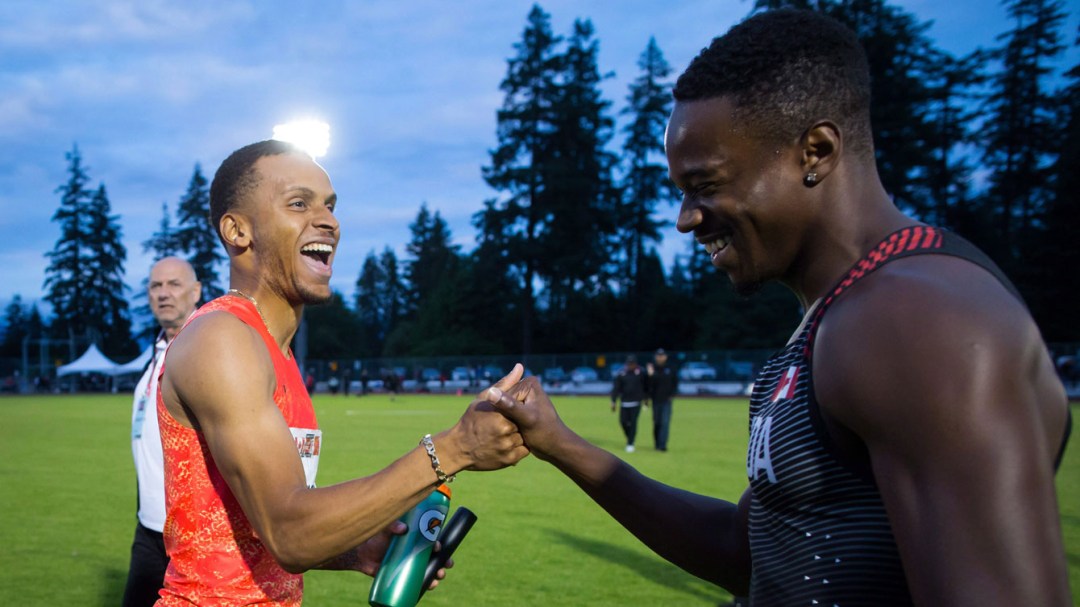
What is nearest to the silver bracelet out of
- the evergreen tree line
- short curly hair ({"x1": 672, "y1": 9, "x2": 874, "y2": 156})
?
short curly hair ({"x1": 672, "y1": 9, "x2": 874, "y2": 156})

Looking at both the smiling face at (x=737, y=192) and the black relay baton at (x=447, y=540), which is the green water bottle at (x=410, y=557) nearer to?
the black relay baton at (x=447, y=540)

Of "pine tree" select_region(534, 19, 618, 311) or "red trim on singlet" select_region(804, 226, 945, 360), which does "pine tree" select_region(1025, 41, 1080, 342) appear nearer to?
"pine tree" select_region(534, 19, 618, 311)

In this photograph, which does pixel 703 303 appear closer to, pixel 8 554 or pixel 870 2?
pixel 870 2

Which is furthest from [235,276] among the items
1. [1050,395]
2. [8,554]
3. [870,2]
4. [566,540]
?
[870,2]

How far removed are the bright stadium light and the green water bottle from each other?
146 cm

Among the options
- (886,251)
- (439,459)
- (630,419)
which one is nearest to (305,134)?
(439,459)

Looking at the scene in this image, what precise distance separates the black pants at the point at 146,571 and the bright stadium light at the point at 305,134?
260cm

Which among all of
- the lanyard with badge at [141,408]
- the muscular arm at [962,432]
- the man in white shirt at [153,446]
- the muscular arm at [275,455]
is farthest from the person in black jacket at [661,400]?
the muscular arm at [962,432]

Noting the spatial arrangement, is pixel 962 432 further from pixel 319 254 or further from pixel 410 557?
pixel 319 254

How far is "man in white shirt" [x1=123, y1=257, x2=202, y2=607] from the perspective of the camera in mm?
4812

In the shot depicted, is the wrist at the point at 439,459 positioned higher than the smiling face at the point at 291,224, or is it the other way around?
the smiling face at the point at 291,224

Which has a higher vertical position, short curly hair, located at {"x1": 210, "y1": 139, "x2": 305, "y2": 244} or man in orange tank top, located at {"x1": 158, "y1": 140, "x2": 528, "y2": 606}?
short curly hair, located at {"x1": 210, "y1": 139, "x2": 305, "y2": 244}

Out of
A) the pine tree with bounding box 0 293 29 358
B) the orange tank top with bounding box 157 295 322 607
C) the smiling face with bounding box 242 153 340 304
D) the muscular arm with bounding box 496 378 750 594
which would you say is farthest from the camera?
the pine tree with bounding box 0 293 29 358

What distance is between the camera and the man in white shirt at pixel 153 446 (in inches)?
189
